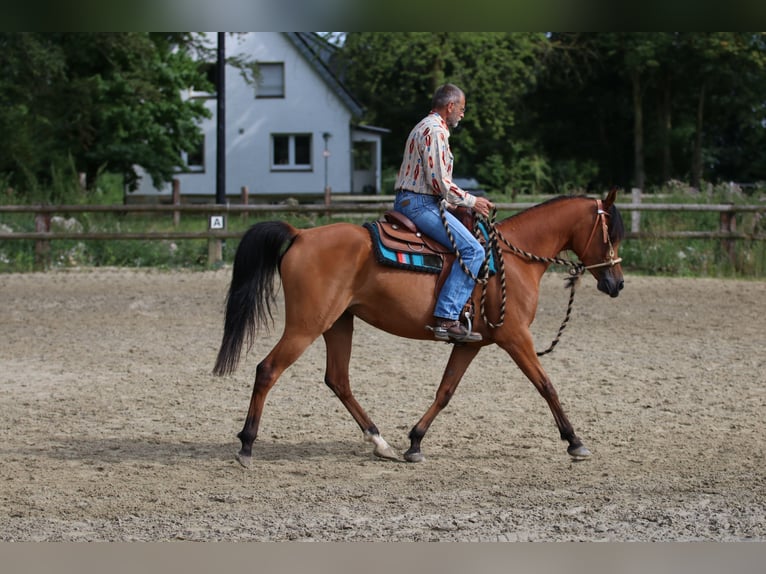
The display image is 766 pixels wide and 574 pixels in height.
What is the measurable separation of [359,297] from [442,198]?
0.82 metres

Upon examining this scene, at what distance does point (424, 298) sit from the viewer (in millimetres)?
6371

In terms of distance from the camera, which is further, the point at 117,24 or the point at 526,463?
the point at 526,463

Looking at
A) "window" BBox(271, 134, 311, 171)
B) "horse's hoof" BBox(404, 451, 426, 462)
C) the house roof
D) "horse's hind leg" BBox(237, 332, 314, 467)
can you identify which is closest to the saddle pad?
"horse's hind leg" BBox(237, 332, 314, 467)

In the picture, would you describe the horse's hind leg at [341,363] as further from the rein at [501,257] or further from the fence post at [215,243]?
the fence post at [215,243]

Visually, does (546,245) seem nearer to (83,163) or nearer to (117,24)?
(117,24)

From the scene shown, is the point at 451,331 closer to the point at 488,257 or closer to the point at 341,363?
the point at 488,257

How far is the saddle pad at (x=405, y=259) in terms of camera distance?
6309mm

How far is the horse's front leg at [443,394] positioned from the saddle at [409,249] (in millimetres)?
553

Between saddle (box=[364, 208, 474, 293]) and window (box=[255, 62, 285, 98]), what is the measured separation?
Result: 129 ft

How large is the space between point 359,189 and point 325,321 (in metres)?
42.8

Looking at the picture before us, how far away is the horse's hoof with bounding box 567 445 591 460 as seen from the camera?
6.33 metres

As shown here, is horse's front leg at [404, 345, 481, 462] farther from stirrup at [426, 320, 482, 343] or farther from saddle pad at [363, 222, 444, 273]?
saddle pad at [363, 222, 444, 273]

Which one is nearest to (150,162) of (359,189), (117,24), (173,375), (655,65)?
(359,189)

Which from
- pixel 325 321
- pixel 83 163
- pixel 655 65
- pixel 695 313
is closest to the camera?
pixel 325 321
